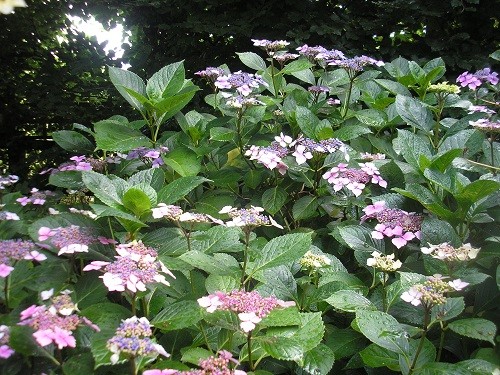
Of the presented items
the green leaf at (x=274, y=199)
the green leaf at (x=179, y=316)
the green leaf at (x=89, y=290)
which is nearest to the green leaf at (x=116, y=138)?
the green leaf at (x=274, y=199)

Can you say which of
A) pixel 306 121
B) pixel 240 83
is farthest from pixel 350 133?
pixel 240 83

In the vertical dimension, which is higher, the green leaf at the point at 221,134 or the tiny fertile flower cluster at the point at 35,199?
the green leaf at the point at 221,134

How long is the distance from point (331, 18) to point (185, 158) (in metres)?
2.15

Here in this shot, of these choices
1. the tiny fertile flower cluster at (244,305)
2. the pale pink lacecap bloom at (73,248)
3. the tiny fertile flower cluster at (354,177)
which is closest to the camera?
the tiny fertile flower cluster at (244,305)

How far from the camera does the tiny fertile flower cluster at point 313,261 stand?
39.2 inches

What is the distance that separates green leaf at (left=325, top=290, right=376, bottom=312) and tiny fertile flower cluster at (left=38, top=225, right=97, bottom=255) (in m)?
0.44

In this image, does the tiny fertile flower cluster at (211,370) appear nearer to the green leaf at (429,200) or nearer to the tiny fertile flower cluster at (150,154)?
the green leaf at (429,200)

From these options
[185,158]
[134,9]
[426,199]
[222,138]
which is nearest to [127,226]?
[185,158]

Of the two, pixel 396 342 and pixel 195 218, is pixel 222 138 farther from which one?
pixel 396 342

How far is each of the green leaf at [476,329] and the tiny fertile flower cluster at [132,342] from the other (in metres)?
0.51

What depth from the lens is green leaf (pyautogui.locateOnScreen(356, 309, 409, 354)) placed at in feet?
2.62

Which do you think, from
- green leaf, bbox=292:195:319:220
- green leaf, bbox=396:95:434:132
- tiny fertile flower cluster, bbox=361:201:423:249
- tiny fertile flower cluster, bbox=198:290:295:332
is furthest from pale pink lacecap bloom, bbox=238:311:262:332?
green leaf, bbox=396:95:434:132

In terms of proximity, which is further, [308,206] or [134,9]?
[134,9]

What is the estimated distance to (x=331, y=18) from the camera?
3119mm
